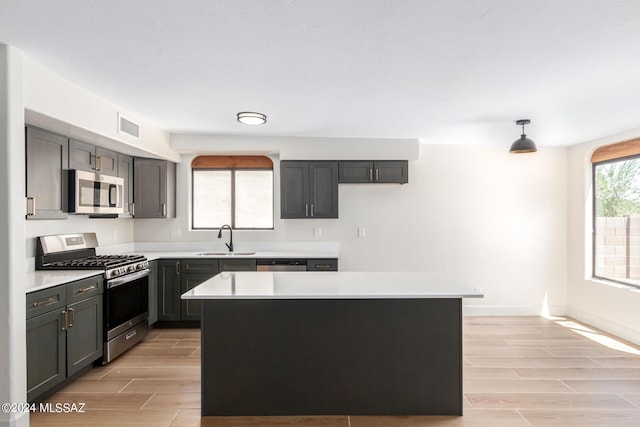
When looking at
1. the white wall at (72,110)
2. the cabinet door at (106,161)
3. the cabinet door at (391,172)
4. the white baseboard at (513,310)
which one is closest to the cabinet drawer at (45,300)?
the white wall at (72,110)

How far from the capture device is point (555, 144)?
5125 mm

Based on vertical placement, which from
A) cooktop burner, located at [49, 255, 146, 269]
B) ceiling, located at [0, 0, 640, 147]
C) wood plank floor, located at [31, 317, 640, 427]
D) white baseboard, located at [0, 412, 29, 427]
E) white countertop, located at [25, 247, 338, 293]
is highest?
ceiling, located at [0, 0, 640, 147]

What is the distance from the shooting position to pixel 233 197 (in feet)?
17.2

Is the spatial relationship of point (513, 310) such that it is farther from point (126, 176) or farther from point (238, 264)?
point (126, 176)

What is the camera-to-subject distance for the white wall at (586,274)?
434 cm

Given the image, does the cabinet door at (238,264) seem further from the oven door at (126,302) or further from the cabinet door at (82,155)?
the cabinet door at (82,155)

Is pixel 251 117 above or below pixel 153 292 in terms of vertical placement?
above

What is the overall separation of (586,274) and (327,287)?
13.7 feet

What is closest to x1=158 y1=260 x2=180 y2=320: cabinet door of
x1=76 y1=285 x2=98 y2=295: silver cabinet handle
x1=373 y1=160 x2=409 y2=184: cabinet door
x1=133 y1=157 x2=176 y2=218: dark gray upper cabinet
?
x1=133 y1=157 x2=176 y2=218: dark gray upper cabinet

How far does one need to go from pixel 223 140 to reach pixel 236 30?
2.82 m

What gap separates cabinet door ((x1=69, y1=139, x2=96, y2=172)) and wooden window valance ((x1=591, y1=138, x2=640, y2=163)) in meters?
5.74

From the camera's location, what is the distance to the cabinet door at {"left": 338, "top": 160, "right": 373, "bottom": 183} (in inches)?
192

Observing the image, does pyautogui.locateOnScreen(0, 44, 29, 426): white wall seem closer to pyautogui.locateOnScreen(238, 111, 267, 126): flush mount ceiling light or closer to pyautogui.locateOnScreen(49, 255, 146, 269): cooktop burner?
pyautogui.locateOnScreen(49, 255, 146, 269): cooktop burner

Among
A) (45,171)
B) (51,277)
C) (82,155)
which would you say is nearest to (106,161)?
(82,155)
